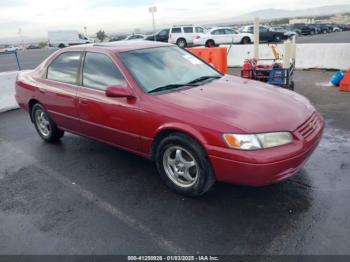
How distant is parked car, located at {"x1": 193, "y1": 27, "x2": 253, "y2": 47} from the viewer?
1048 inches

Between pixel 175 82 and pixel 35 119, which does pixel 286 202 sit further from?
pixel 35 119

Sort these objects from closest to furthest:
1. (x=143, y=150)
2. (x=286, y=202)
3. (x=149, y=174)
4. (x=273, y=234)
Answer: (x=273, y=234) → (x=286, y=202) → (x=143, y=150) → (x=149, y=174)

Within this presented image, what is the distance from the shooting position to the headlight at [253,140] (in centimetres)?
304

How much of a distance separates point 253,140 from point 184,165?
2.78 feet

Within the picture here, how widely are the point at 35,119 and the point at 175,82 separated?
3021mm

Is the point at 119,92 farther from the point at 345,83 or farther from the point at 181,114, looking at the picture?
the point at 345,83

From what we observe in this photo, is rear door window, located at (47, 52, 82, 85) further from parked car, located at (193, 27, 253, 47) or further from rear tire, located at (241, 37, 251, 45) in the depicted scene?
rear tire, located at (241, 37, 251, 45)

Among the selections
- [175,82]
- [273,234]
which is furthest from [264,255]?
[175,82]

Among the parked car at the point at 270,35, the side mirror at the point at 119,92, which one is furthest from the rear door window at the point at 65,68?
the parked car at the point at 270,35

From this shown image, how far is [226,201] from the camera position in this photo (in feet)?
11.4

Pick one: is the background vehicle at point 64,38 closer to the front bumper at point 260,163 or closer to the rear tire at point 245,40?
the rear tire at point 245,40

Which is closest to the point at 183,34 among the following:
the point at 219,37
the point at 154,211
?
the point at 219,37

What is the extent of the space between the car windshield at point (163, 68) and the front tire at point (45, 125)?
2030 millimetres

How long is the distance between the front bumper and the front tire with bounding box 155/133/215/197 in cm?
14
